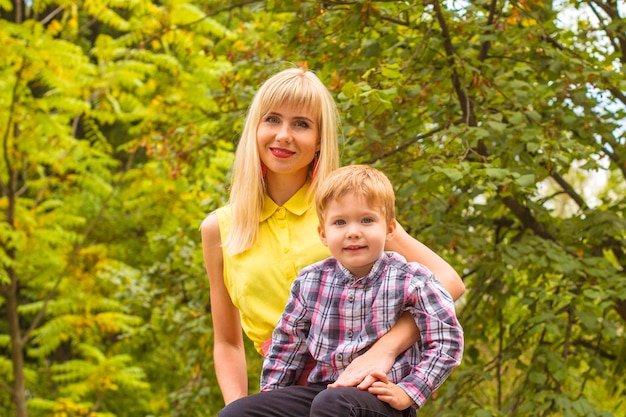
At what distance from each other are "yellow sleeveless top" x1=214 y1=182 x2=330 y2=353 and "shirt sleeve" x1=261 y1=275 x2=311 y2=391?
0.20 metres

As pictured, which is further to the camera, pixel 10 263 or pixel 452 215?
pixel 10 263

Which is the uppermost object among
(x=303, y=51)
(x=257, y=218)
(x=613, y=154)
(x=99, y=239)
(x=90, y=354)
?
(x=303, y=51)

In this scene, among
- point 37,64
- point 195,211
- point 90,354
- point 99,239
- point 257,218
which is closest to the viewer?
point 257,218

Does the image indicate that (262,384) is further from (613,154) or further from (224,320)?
(613,154)

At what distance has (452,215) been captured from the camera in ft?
15.7

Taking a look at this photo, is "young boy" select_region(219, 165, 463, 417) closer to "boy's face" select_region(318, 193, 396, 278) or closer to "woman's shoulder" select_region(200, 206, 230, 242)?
"boy's face" select_region(318, 193, 396, 278)

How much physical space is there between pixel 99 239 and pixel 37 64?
3.86 metres

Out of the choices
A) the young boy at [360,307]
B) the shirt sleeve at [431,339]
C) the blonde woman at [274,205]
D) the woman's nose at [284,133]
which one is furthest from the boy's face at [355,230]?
the woman's nose at [284,133]

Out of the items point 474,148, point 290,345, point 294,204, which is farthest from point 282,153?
point 474,148

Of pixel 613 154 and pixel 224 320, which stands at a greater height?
pixel 613 154

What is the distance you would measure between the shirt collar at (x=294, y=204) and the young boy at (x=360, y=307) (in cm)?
31

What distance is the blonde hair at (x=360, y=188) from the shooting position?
2078mm

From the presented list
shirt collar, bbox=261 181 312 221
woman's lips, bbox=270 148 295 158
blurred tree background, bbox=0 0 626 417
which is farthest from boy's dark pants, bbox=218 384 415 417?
blurred tree background, bbox=0 0 626 417

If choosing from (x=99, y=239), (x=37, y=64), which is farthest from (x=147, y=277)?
(x=99, y=239)
